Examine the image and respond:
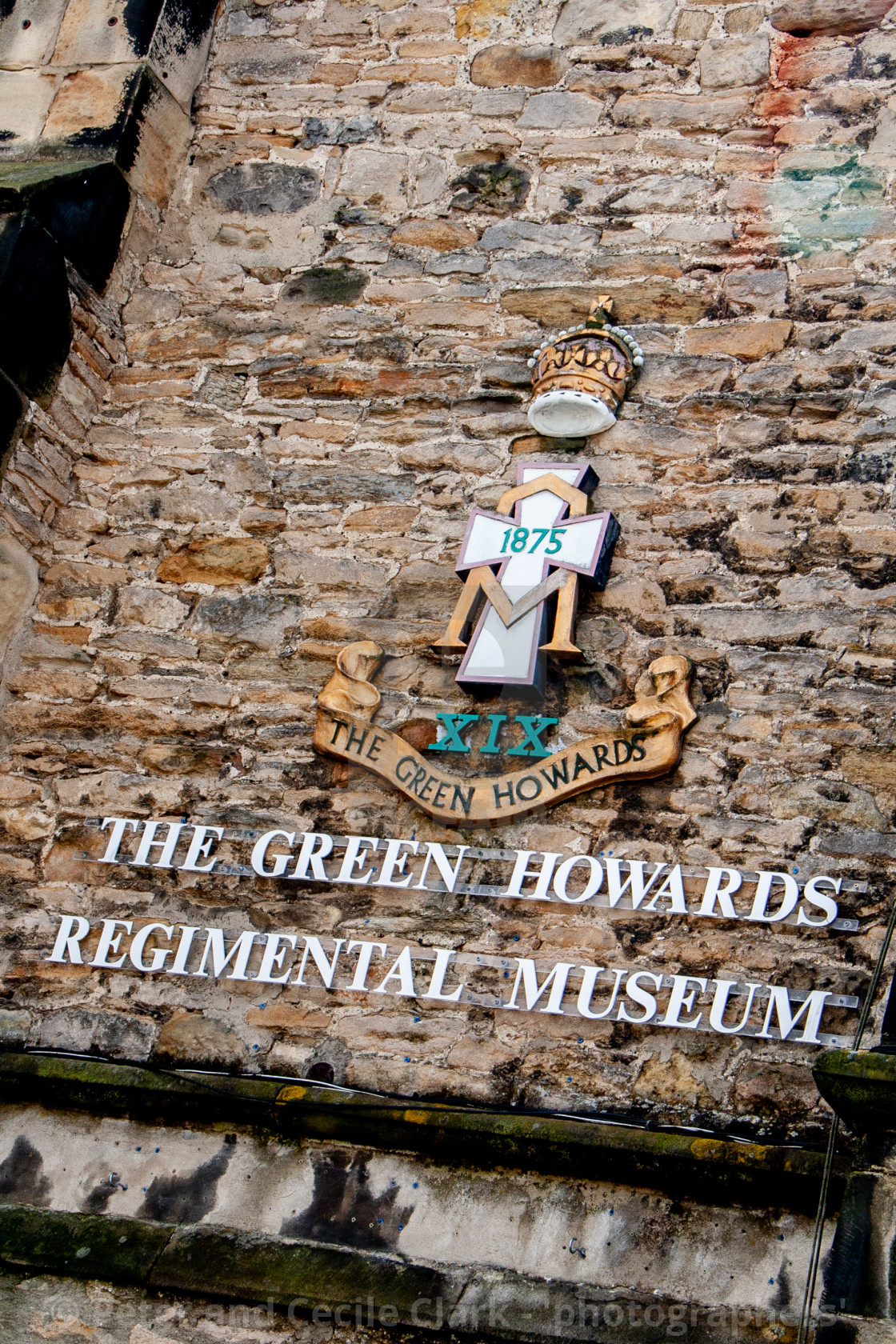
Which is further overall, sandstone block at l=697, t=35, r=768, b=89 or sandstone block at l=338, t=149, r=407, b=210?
sandstone block at l=338, t=149, r=407, b=210

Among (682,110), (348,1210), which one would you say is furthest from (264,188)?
(348,1210)

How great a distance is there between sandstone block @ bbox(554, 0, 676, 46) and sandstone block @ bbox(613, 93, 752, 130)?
34cm

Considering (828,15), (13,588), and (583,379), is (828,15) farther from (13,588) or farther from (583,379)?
(13,588)

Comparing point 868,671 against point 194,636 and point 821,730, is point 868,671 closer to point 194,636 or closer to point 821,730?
point 821,730

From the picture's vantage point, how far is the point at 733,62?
4.83 metres

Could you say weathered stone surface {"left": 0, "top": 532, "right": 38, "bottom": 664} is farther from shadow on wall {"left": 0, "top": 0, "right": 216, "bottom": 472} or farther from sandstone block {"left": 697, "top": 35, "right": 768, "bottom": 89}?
sandstone block {"left": 697, "top": 35, "right": 768, "bottom": 89}

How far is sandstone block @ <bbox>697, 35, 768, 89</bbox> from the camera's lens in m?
4.79

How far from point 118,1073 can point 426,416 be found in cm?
231

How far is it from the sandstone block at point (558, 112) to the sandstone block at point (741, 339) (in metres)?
1.09

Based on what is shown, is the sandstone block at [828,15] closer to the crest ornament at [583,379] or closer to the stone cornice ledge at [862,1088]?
the crest ornament at [583,379]

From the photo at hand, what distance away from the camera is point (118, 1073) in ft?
10.8

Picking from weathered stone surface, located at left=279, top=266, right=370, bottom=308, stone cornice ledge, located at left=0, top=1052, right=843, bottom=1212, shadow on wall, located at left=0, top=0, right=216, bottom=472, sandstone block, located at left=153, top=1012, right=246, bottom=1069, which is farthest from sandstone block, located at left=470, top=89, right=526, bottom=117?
stone cornice ledge, located at left=0, top=1052, right=843, bottom=1212

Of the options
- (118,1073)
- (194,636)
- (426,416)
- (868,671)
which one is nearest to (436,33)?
(426,416)

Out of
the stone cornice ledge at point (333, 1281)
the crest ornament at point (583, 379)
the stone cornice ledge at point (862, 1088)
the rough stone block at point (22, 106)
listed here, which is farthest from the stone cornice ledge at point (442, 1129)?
the rough stone block at point (22, 106)
